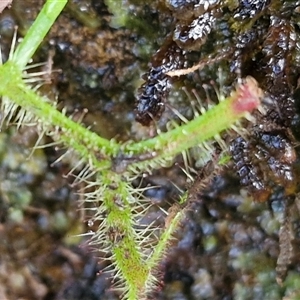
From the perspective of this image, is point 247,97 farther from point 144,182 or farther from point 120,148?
point 144,182

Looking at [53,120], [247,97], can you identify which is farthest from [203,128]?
[53,120]

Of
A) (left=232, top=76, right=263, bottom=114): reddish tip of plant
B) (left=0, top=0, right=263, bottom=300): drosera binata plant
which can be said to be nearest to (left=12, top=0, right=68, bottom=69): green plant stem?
(left=0, top=0, right=263, bottom=300): drosera binata plant

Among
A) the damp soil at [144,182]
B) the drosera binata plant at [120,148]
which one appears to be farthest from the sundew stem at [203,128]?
the damp soil at [144,182]

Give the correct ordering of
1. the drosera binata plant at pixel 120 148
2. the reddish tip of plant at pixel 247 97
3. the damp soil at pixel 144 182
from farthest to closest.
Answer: the damp soil at pixel 144 182
the drosera binata plant at pixel 120 148
the reddish tip of plant at pixel 247 97

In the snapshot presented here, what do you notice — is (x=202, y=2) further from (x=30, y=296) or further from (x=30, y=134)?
(x=30, y=296)

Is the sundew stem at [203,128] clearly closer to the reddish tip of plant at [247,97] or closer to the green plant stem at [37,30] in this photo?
the reddish tip of plant at [247,97]

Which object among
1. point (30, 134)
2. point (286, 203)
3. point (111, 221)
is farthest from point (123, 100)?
point (286, 203)

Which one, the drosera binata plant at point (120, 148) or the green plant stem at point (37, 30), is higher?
the green plant stem at point (37, 30)
